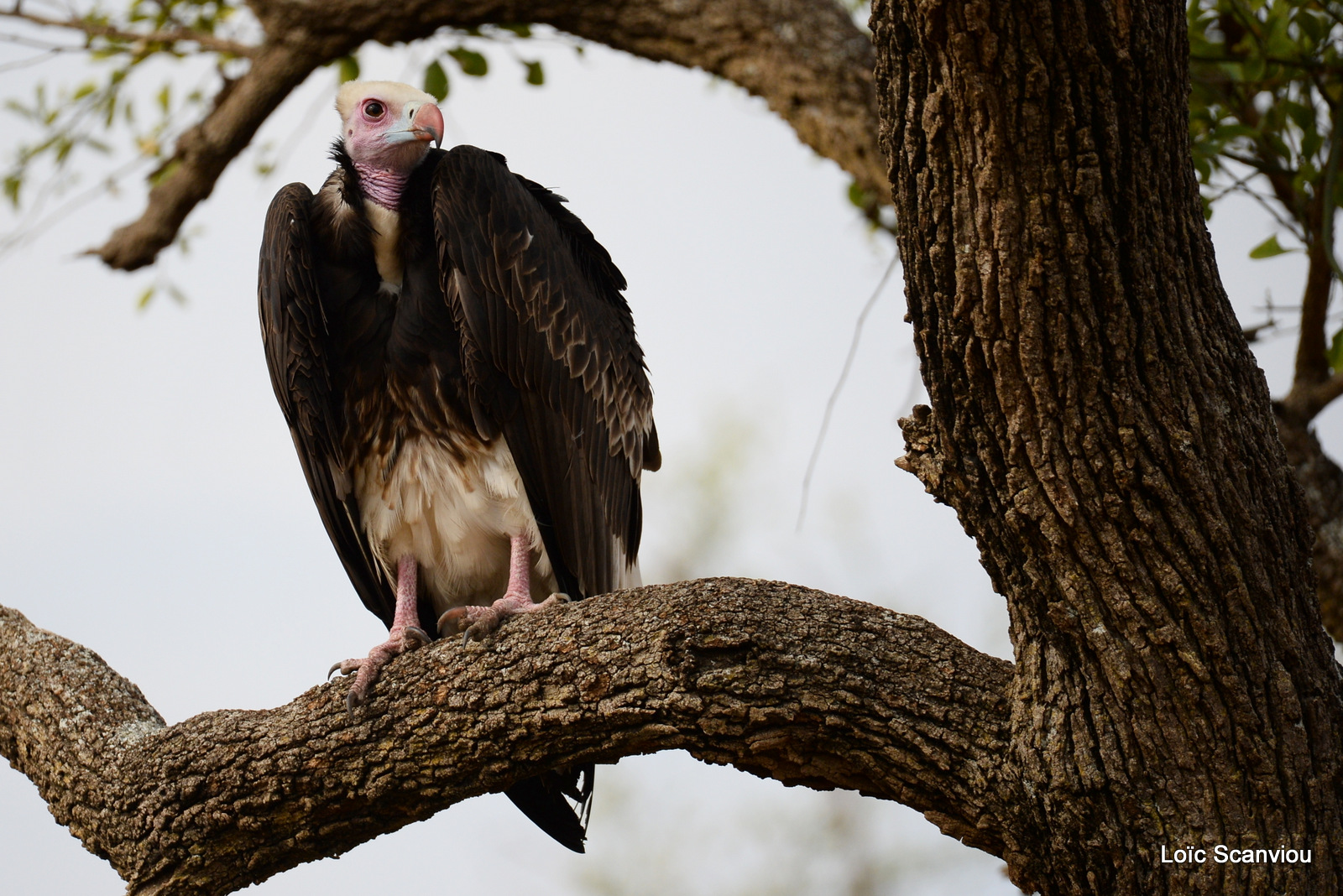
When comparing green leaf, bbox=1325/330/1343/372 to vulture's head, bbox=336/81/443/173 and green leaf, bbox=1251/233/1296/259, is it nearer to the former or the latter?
green leaf, bbox=1251/233/1296/259

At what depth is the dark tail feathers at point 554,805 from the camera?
12.5ft

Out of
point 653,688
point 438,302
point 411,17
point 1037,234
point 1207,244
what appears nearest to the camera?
point 1037,234

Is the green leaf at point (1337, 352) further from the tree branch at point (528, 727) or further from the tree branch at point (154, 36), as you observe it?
the tree branch at point (154, 36)

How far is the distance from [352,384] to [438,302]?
0.40 metres

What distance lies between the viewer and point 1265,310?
4723mm

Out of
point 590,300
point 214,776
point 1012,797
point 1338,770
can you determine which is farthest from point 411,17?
point 1338,770

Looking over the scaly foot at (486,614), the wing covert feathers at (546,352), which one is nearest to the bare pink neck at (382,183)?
the wing covert feathers at (546,352)

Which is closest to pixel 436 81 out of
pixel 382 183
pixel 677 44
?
pixel 677 44

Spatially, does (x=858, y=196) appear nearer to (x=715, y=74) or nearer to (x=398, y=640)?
(x=715, y=74)

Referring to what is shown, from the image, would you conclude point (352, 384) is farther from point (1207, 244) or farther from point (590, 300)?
point (1207, 244)

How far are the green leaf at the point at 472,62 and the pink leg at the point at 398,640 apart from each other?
92.7 inches
